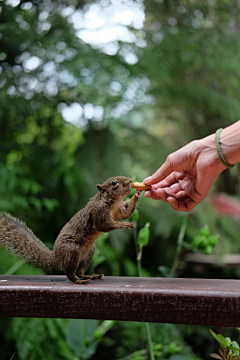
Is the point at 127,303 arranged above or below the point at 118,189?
below

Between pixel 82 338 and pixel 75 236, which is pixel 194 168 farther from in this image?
pixel 82 338

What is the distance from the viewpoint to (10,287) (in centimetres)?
63

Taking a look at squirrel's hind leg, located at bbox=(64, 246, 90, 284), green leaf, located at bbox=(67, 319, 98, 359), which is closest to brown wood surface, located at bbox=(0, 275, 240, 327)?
squirrel's hind leg, located at bbox=(64, 246, 90, 284)

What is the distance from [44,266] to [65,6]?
52.5 inches

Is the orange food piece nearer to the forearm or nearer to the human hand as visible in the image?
the human hand

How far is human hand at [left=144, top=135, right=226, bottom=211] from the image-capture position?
818 millimetres

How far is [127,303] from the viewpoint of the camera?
59 centimetres

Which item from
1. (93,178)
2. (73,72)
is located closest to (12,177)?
(93,178)

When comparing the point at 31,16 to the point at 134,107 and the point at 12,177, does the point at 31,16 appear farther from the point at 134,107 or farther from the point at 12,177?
the point at 12,177

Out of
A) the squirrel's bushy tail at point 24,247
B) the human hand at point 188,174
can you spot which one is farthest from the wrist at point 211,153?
the squirrel's bushy tail at point 24,247

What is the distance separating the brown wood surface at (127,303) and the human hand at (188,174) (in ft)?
1.02

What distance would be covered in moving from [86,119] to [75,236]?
0.87 metres

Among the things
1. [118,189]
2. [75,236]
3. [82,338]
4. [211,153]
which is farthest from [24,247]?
[211,153]

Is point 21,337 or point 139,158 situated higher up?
point 139,158
